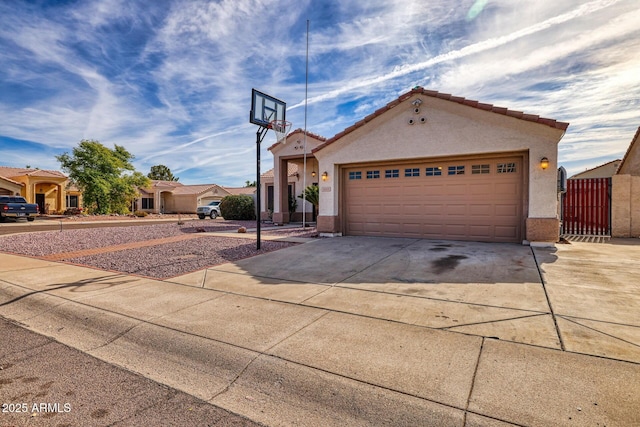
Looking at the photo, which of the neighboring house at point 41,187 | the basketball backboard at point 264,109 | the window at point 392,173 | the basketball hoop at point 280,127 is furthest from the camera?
the neighboring house at point 41,187

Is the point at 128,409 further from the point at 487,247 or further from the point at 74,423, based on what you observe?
the point at 487,247

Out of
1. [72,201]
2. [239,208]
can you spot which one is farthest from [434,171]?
[72,201]

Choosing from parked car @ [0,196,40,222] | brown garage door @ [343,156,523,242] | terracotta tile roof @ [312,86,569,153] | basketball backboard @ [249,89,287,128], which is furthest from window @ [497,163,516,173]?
parked car @ [0,196,40,222]

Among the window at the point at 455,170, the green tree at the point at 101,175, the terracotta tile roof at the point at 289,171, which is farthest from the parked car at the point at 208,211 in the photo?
the window at the point at 455,170

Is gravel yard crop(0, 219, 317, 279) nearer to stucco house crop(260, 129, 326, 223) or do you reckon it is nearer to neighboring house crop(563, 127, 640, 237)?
stucco house crop(260, 129, 326, 223)

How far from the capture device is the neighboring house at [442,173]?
9.41 meters

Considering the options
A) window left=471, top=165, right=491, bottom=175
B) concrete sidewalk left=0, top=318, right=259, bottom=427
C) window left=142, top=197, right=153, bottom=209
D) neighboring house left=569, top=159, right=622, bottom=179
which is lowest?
concrete sidewalk left=0, top=318, right=259, bottom=427

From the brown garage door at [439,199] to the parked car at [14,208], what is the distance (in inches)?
952

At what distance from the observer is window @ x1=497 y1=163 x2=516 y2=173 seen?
10.1 meters

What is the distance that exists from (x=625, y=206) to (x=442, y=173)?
6.87 m

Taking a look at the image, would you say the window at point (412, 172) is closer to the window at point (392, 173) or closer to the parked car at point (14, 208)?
the window at point (392, 173)

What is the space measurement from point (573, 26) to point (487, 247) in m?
6.61

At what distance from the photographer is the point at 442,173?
1104cm

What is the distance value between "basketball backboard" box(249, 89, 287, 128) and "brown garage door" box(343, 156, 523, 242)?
3635 mm
